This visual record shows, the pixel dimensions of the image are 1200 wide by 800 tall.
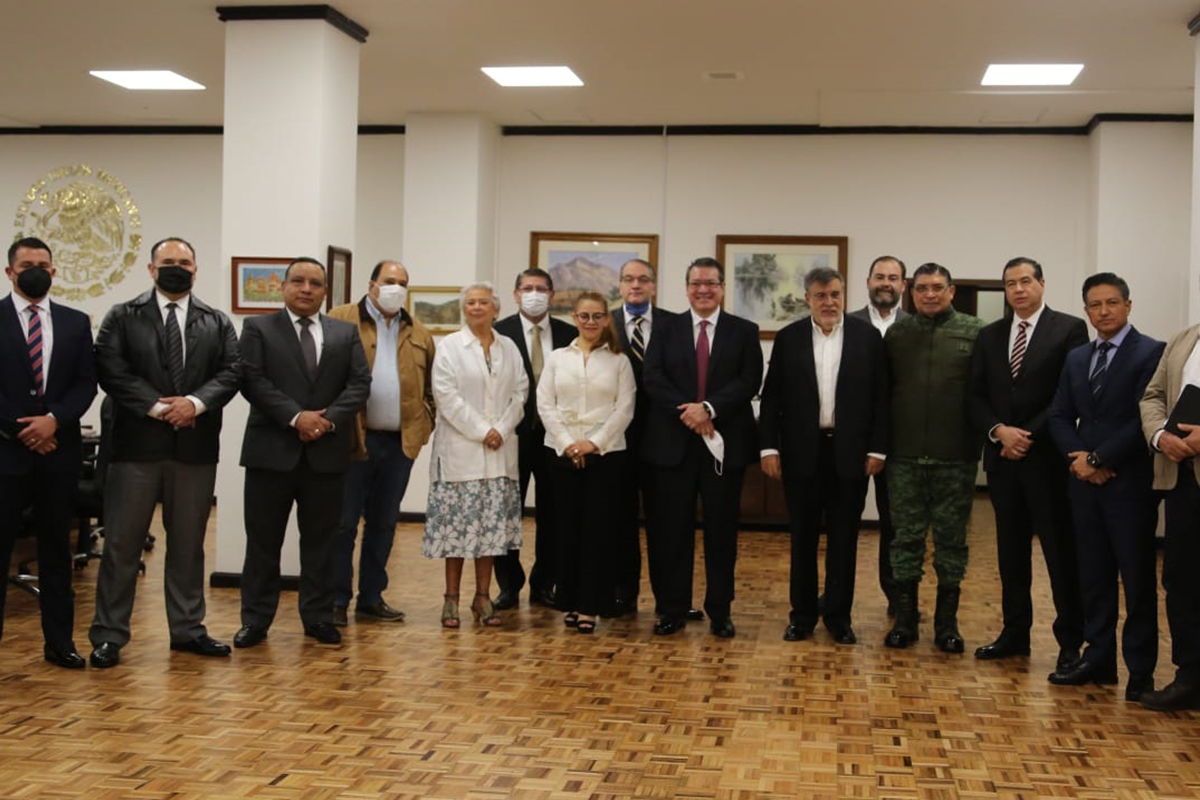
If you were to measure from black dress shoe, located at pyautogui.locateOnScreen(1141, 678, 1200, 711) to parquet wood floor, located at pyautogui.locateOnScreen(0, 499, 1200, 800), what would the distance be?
0.08 meters

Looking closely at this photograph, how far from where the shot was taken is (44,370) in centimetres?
509

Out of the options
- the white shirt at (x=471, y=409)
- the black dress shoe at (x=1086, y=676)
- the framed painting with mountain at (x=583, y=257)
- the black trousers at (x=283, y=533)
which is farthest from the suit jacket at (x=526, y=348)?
the framed painting with mountain at (x=583, y=257)

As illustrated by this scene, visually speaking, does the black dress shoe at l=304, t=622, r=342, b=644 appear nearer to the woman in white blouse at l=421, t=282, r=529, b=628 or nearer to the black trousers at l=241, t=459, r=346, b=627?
the black trousers at l=241, t=459, r=346, b=627

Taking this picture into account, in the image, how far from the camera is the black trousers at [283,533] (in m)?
5.67

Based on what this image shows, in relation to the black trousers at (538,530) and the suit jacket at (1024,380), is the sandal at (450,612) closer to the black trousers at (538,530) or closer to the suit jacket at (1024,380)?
the black trousers at (538,530)

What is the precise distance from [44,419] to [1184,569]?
441cm

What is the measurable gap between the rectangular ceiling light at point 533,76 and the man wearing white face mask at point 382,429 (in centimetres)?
318

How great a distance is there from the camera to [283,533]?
18.9ft

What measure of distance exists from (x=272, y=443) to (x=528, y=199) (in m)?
5.98

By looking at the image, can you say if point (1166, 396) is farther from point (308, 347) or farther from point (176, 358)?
point (176, 358)

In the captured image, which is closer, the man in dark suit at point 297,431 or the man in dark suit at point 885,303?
the man in dark suit at point 297,431

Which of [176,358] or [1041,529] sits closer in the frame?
[176,358]

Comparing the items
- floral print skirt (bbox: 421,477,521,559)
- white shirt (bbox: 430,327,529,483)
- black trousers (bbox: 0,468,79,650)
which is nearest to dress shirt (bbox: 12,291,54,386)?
black trousers (bbox: 0,468,79,650)

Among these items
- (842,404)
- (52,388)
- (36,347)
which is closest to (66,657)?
(52,388)
